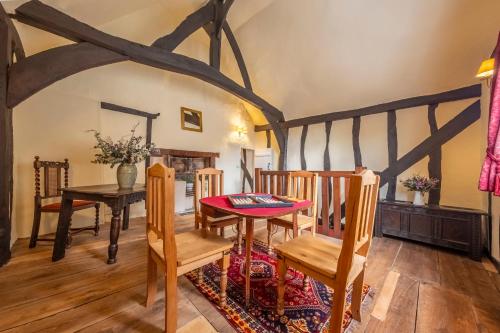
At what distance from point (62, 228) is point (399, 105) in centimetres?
484

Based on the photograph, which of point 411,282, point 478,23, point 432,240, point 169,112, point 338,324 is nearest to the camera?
point 338,324

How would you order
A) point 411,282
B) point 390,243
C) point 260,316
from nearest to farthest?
point 260,316, point 411,282, point 390,243

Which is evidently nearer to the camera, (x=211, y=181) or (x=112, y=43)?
(x=112, y=43)

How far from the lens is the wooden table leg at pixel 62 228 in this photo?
6.22ft

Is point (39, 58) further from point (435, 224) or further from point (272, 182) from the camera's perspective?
point (435, 224)

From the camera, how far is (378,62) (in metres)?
3.01

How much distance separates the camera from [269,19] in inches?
133

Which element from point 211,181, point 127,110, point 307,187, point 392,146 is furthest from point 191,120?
point 392,146

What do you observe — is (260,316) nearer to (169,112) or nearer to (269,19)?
(169,112)

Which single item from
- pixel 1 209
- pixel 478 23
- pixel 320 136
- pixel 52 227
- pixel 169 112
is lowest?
pixel 52 227

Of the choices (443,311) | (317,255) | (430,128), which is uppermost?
(430,128)

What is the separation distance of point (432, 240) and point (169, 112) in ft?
15.3

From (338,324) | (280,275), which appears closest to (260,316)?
(280,275)

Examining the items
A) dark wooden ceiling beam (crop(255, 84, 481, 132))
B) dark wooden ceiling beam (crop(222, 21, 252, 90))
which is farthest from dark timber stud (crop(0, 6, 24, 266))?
dark wooden ceiling beam (crop(255, 84, 481, 132))
